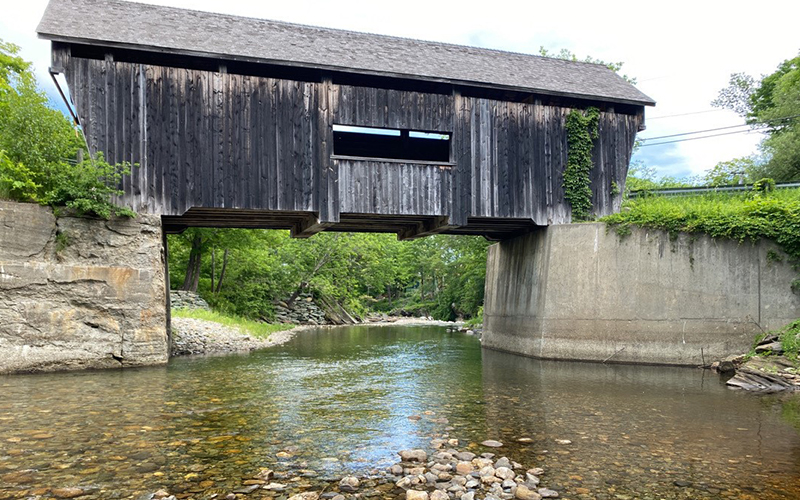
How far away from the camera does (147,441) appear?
19.2 feet

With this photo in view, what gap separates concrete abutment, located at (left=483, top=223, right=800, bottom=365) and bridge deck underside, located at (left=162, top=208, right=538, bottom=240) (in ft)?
5.46

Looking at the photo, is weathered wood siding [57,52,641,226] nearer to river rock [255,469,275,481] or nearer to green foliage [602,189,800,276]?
green foliage [602,189,800,276]

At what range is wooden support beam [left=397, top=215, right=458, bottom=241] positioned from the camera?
13.8 metres

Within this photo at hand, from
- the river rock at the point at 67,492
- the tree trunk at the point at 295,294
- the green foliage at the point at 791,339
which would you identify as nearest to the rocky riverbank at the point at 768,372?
the green foliage at the point at 791,339

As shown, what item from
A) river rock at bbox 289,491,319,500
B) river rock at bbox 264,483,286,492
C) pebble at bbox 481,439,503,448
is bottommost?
pebble at bbox 481,439,503,448

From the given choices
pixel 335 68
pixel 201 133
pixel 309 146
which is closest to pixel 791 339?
pixel 309 146

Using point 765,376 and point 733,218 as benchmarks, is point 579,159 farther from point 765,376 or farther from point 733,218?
point 765,376

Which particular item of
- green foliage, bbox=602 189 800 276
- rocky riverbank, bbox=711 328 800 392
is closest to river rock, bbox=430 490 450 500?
rocky riverbank, bbox=711 328 800 392

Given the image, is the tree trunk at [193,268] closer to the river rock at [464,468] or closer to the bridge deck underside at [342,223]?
the bridge deck underside at [342,223]

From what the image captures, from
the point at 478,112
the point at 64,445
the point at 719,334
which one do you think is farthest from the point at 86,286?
the point at 719,334

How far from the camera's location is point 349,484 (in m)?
4.57

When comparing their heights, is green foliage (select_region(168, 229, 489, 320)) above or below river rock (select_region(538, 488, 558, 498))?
above

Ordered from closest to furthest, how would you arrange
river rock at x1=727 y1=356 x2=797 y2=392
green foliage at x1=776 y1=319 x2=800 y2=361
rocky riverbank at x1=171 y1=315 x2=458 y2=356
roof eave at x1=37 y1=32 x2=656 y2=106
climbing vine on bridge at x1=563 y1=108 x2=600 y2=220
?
1. river rock at x1=727 y1=356 x2=797 y2=392
2. green foliage at x1=776 y1=319 x2=800 y2=361
3. roof eave at x1=37 y1=32 x2=656 y2=106
4. climbing vine on bridge at x1=563 y1=108 x2=600 y2=220
5. rocky riverbank at x1=171 y1=315 x2=458 y2=356

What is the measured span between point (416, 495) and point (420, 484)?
13.5 inches
